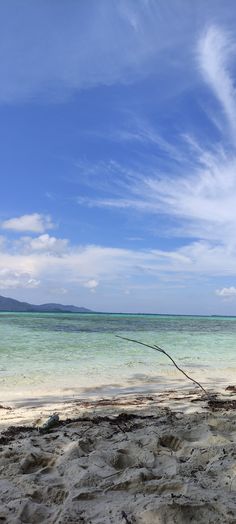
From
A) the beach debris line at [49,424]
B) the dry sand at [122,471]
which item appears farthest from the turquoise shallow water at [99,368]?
the dry sand at [122,471]

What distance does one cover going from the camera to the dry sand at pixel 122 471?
8.57ft

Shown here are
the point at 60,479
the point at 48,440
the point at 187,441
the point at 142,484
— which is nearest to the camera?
the point at 142,484

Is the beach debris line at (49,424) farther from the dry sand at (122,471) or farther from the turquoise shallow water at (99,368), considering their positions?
the turquoise shallow water at (99,368)

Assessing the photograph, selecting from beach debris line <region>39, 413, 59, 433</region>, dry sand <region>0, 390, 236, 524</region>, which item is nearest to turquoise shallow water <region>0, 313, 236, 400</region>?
beach debris line <region>39, 413, 59, 433</region>

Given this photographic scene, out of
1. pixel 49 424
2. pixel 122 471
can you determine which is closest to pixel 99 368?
pixel 49 424

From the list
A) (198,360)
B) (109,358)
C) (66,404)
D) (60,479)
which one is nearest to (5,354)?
(109,358)

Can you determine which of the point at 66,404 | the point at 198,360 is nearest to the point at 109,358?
the point at 198,360

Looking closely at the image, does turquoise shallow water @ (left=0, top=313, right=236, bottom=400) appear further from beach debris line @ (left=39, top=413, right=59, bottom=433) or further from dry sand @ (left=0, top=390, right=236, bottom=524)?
dry sand @ (left=0, top=390, right=236, bottom=524)

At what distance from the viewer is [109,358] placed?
1521 cm

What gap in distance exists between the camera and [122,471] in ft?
10.8

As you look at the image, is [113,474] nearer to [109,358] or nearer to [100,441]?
[100,441]

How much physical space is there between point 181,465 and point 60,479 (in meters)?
0.95

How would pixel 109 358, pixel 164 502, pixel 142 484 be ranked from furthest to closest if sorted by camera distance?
pixel 109 358, pixel 142 484, pixel 164 502

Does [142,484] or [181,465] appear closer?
[142,484]
